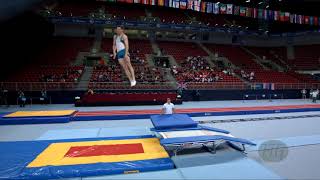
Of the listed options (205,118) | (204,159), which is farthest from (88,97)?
(204,159)

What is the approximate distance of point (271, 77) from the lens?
23.7 meters

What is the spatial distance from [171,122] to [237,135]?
261 cm

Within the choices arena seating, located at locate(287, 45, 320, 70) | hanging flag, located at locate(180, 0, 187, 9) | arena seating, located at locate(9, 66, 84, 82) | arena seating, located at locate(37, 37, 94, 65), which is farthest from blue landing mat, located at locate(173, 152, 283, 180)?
arena seating, located at locate(287, 45, 320, 70)

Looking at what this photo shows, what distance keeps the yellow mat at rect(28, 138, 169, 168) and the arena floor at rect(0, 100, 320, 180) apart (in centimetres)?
61

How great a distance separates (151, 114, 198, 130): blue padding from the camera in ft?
24.1

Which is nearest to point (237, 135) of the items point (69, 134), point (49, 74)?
point (69, 134)

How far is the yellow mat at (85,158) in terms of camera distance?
217 inches

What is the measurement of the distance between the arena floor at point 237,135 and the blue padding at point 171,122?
1.10 meters

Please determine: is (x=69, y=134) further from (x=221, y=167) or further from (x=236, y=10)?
(x=236, y=10)

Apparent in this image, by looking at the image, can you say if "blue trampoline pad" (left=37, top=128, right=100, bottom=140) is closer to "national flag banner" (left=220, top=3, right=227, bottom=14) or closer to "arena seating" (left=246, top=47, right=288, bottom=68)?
"national flag banner" (left=220, top=3, right=227, bottom=14)

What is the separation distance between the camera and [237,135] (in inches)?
336

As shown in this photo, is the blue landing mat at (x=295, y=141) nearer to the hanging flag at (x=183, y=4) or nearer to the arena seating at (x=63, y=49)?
the hanging flag at (x=183, y=4)

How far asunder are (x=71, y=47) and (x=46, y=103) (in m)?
8.78

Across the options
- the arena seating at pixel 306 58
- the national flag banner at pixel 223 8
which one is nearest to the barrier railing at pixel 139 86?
the arena seating at pixel 306 58
